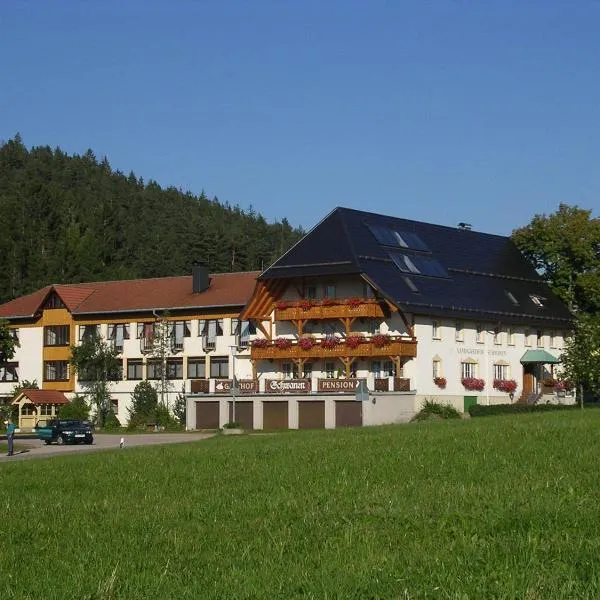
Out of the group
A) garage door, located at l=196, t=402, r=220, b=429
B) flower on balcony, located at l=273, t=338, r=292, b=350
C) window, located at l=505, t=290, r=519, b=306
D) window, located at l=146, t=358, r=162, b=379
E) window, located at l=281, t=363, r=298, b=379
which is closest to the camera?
flower on balcony, located at l=273, t=338, r=292, b=350

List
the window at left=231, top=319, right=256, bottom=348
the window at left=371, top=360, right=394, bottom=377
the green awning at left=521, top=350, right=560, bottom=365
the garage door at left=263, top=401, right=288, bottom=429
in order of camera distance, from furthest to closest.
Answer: the window at left=231, top=319, right=256, bottom=348, the green awning at left=521, top=350, right=560, bottom=365, the garage door at left=263, top=401, right=288, bottom=429, the window at left=371, top=360, right=394, bottom=377

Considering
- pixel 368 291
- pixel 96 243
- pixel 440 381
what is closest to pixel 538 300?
pixel 440 381

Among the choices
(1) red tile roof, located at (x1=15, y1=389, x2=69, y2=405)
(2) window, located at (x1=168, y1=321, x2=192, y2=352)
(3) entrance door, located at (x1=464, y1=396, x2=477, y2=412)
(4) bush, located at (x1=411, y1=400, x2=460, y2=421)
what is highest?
(2) window, located at (x1=168, y1=321, x2=192, y2=352)

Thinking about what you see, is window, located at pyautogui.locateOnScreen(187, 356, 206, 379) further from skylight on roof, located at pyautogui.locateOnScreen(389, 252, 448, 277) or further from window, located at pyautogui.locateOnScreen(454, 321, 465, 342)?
window, located at pyautogui.locateOnScreen(454, 321, 465, 342)

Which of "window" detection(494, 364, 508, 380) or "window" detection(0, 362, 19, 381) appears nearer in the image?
"window" detection(494, 364, 508, 380)

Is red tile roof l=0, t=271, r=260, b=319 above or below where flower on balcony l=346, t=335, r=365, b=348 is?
above

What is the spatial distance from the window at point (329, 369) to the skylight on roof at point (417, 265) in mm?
7271

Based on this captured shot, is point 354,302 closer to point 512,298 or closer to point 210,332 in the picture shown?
point 512,298

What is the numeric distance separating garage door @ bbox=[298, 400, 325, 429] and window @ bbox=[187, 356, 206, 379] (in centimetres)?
1370

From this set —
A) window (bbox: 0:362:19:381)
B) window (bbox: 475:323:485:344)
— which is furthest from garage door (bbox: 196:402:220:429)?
window (bbox: 0:362:19:381)

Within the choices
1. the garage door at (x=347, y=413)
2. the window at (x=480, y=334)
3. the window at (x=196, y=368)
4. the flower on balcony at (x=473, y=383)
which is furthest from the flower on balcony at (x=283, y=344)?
the window at (x=480, y=334)

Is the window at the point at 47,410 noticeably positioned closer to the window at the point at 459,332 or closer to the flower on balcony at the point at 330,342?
the flower on balcony at the point at 330,342

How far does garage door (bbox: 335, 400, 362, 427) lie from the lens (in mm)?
69019

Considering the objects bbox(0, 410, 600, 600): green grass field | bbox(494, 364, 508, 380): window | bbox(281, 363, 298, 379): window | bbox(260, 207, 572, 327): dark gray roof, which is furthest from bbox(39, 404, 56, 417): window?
bbox(0, 410, 600, 600): green grass field
